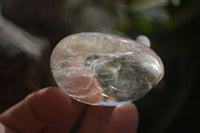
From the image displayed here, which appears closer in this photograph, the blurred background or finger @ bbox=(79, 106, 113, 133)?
finger @ bbox=(79, 106, 113, 133)

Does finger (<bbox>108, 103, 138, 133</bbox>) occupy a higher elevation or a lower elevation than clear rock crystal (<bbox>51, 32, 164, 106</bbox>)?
lower

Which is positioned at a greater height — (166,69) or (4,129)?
(4,129)

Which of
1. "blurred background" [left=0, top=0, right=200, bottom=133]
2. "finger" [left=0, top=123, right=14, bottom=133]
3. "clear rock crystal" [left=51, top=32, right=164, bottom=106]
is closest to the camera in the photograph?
"clear rock crystal" [left=51, top=32, right=164, bottom=106]

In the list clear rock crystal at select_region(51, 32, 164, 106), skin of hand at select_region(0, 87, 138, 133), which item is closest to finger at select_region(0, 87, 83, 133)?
skin of hand at select_region(0, 87, 138, 133)

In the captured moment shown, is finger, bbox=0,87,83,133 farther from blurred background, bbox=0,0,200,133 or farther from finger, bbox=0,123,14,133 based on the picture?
blurred background, bbox=0,0,200,133

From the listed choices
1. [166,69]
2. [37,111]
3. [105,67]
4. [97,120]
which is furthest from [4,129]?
Result: [166,69]

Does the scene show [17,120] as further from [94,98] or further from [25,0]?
[25,0]

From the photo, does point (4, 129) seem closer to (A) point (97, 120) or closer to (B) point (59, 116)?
(B) point (59, 116)
